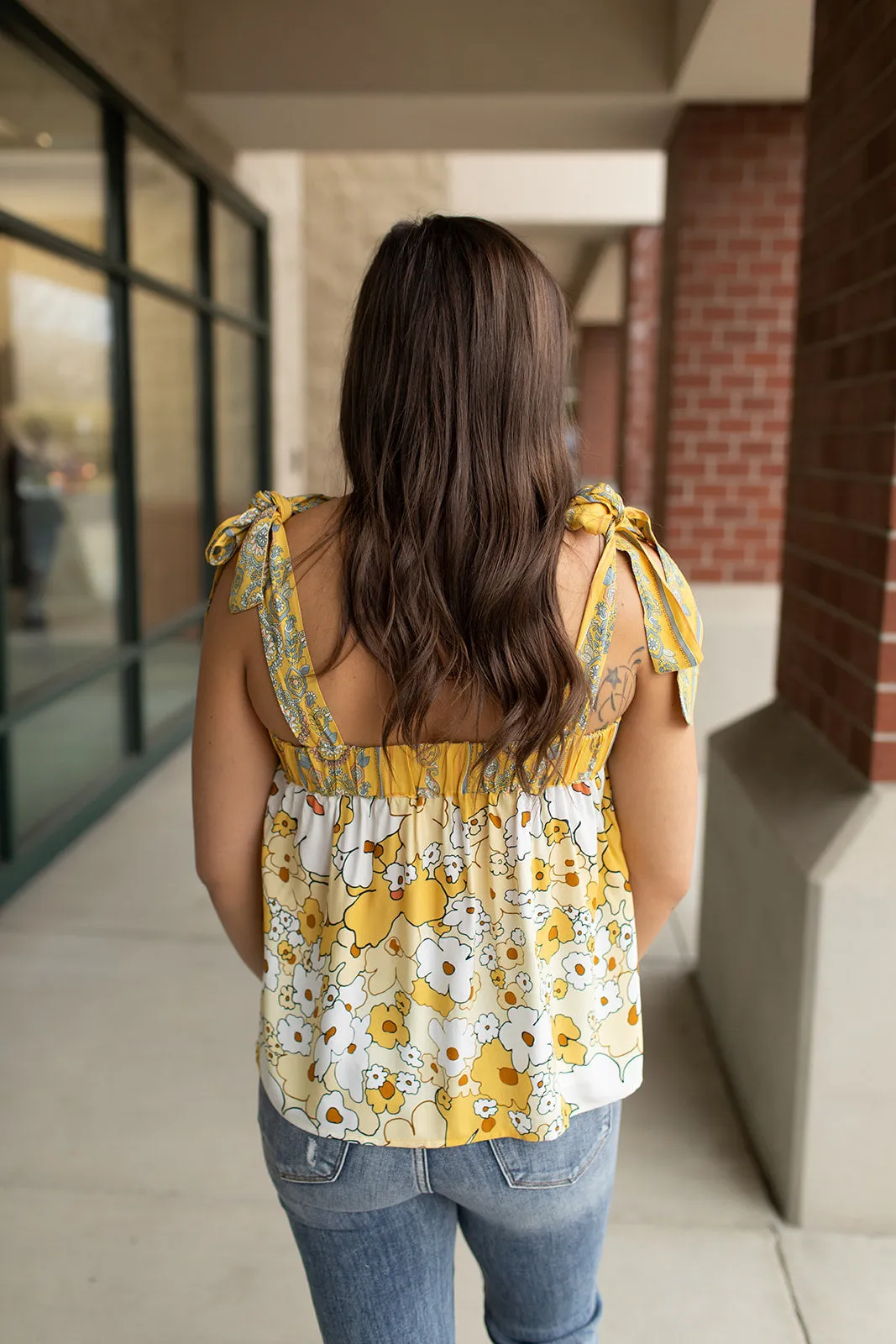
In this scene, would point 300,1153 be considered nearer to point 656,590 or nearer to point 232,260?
point 656,590

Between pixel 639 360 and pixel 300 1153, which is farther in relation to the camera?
pixel 639 360

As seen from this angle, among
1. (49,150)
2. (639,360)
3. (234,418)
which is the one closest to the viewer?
(49,150)

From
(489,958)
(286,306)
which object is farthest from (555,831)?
(286,306)

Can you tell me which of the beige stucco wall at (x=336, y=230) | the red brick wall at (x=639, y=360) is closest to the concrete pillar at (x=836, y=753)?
the red brick wall at (x=639, y=360)

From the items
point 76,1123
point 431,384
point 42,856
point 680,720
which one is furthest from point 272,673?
point 42,856

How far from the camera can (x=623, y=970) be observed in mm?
1316

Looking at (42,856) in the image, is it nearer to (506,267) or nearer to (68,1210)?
(68,1210)

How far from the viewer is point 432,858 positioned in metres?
1.21

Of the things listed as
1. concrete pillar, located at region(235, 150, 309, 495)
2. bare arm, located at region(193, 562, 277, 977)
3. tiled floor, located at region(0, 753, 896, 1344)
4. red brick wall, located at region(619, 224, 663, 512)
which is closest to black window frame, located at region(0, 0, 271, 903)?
concrete pillar, located at region(235, 150, 309, 495)

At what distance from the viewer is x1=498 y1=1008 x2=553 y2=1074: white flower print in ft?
4.00

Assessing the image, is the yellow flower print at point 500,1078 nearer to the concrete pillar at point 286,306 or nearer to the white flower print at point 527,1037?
the white flower print at point 527,1037

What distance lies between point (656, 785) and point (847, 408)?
1581mm

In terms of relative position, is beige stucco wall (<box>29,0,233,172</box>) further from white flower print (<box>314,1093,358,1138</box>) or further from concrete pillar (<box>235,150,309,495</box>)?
white flower print (<box>314,1093,358,1138</box>)

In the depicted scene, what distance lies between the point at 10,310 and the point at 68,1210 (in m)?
3.20
